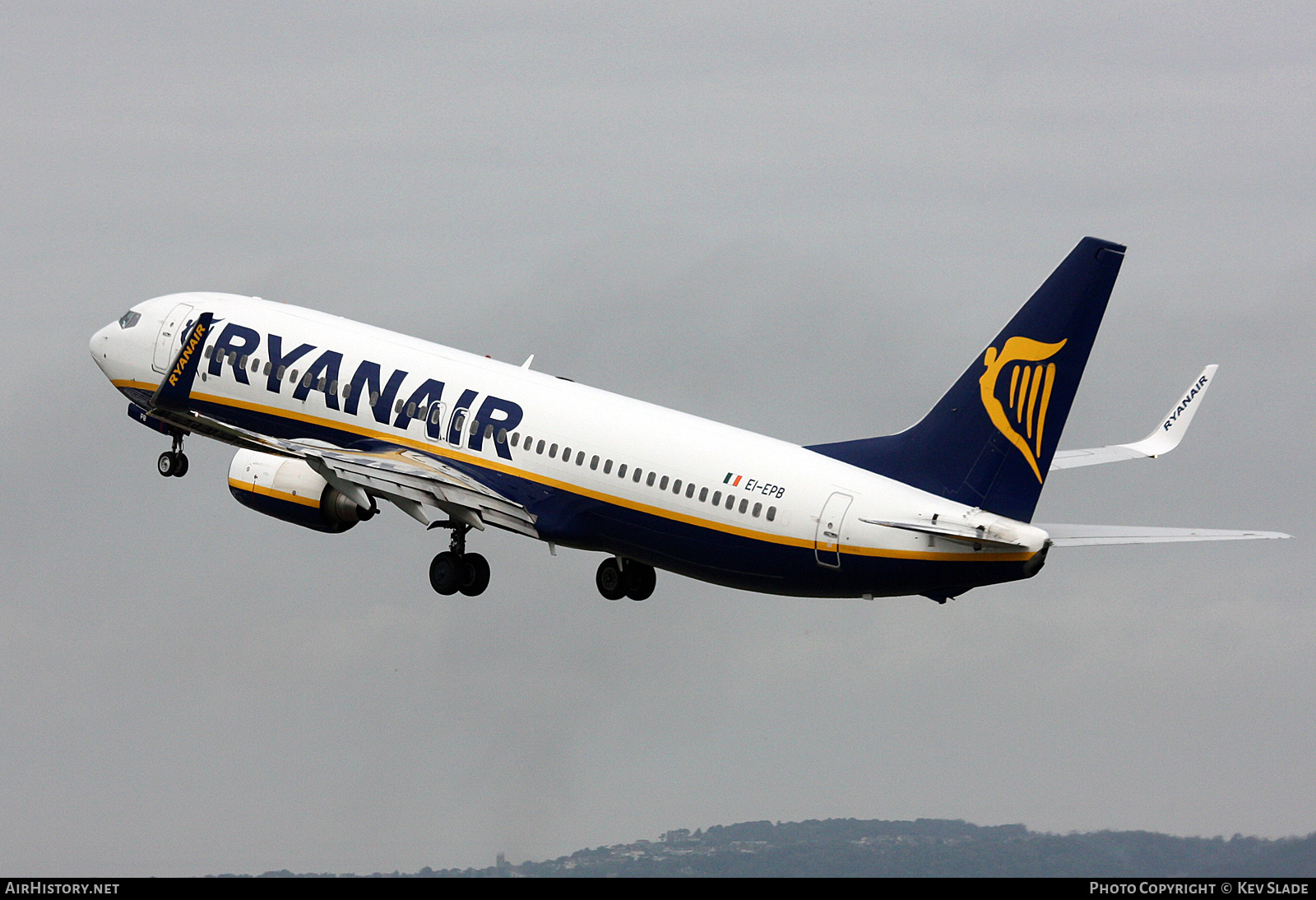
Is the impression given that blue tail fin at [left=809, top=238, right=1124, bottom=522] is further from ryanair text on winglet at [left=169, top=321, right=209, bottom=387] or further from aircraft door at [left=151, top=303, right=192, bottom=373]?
aircraft door at [left=151, top=303, right=192, bottom=373]

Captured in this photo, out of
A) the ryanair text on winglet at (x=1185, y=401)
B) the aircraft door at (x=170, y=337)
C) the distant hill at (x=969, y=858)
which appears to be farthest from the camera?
the distant hill at (x=969, y=858)

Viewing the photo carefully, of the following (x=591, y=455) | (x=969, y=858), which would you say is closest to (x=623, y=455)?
(x=591, y=455)

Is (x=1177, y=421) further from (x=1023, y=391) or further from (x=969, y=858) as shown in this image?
(x=969, y=858)

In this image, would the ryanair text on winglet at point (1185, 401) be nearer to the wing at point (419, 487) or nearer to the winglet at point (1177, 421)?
the winglet at point (1177, 421)

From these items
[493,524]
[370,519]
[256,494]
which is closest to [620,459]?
[493,524]

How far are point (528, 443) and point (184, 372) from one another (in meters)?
10.8

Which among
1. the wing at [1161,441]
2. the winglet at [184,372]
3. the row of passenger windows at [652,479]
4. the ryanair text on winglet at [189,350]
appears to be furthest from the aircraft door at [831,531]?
the ryanair text on winglet at [189,350]

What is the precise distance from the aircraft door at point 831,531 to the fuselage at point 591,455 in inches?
1.6

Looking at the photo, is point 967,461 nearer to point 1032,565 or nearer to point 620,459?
point 1032,565

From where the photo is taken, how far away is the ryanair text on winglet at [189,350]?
165 ft

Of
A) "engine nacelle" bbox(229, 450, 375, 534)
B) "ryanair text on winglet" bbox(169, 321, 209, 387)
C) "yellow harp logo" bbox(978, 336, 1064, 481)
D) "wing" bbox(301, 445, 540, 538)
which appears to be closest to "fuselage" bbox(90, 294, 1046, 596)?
"wing" bbox(301, 445, 540, 538)

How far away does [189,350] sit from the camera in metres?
50.6

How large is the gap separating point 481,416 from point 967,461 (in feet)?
49.2

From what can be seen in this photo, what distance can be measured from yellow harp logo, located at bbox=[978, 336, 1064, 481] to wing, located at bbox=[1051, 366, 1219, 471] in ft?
30.1
